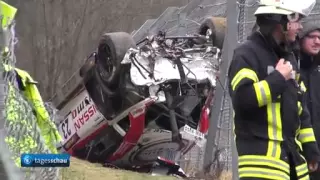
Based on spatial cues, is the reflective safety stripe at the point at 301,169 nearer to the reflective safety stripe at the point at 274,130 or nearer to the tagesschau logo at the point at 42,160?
the reflective safety stripe at the point at 274,130

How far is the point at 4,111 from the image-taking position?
123 inches

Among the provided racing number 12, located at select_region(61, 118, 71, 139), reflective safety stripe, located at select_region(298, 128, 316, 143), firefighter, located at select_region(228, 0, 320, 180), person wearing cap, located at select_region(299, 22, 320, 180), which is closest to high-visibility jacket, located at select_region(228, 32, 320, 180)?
firefighter, located at select_region(228, 0, 320, 180)

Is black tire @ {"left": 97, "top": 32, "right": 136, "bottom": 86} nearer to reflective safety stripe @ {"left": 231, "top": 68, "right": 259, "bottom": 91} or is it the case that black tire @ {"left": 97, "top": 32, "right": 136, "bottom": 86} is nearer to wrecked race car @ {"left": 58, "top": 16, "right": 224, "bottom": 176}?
wrecked race car @ {"left": 58, "top": 16, "right": 224, "bottom": 176}

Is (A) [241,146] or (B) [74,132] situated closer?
(A) [241,146]

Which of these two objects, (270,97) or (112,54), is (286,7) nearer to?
(270,97)

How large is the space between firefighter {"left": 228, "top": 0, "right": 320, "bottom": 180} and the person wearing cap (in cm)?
107

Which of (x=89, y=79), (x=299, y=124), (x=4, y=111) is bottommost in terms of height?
(x=89, y=79)

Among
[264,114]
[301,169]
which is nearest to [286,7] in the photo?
[264,114]

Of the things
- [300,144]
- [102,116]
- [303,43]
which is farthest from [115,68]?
[300,144]

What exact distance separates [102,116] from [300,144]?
5.01 metres

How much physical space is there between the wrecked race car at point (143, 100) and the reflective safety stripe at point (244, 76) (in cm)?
438

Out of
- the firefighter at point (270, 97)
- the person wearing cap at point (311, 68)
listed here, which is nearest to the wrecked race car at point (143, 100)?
the person wearing cap at point (311, 68)

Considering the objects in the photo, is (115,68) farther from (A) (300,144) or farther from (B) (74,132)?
(A) (300,144)

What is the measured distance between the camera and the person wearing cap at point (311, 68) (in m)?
5.25
